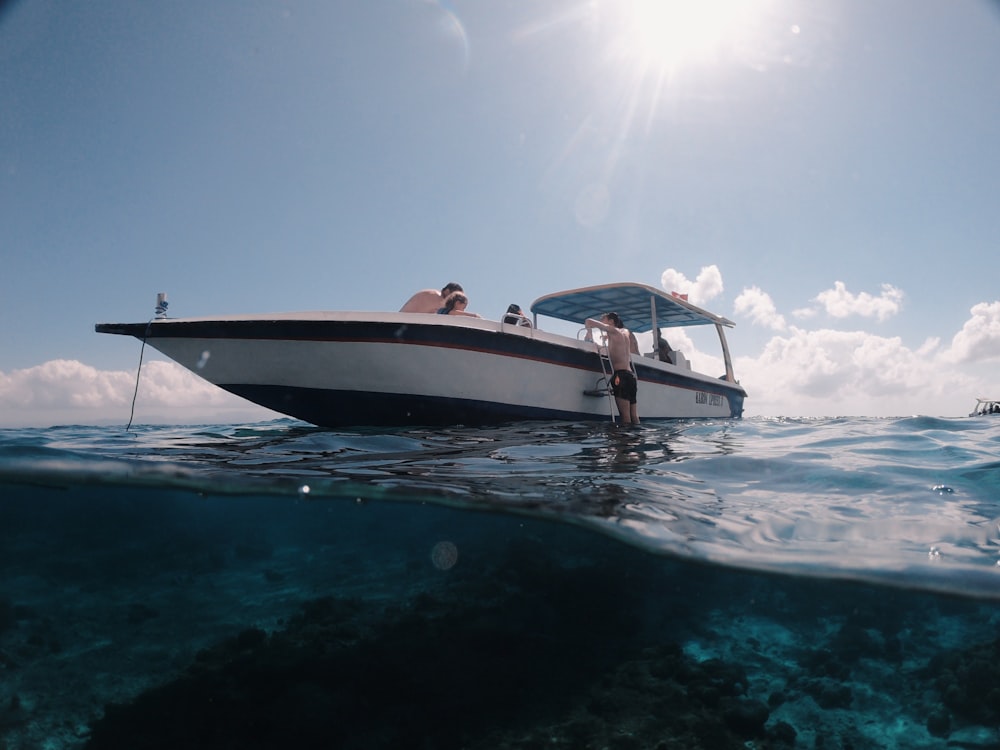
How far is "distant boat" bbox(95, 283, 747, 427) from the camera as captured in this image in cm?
583

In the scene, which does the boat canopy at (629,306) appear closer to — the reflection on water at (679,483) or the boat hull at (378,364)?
the boat hull at (378,364)

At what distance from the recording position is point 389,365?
6.13m

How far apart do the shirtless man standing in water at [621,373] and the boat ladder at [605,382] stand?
76mm

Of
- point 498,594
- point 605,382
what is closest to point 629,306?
point 605,382

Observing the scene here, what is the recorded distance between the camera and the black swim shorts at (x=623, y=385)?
7.83m

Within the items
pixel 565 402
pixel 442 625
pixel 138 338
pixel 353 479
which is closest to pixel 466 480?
pixel 353 479

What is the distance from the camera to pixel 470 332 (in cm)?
654

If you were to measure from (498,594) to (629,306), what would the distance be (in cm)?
791

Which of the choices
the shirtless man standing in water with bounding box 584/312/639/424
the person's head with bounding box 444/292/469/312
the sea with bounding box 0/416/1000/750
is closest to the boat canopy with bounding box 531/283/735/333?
the shirtless man standing in water with bounding box 584/312/639/424

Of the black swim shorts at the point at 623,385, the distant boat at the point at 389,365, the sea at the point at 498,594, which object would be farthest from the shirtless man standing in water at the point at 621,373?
the sea at the point at 498,594

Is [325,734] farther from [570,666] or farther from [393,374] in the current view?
[393,374]

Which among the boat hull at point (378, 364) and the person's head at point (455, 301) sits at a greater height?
the person's head at point (455, 301)

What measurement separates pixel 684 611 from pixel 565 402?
3.45 metres

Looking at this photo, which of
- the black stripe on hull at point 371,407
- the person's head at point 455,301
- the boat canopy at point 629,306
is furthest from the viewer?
the boat canopy at point 629,306
